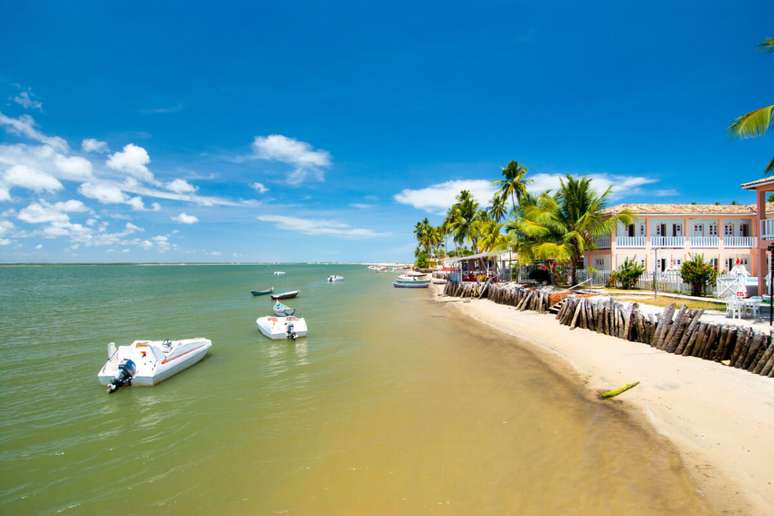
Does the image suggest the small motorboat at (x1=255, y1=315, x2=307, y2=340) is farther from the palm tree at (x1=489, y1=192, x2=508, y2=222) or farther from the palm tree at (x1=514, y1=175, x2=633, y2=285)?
the palm tree at (x1=489, y1=192, x2=508, y2=222)

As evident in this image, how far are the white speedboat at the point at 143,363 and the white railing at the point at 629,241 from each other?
3113 centimetres

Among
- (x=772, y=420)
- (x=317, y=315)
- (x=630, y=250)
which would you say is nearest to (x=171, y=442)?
(x=772, y=420)

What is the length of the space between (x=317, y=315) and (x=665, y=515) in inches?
950

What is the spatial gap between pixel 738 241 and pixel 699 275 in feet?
46.8

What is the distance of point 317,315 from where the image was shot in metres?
27.4

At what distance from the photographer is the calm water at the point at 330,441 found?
19.3 feet

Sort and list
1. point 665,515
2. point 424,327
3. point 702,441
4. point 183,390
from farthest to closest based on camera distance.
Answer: point 424,327 < point 183,390 < point 702,441 < point 665,515

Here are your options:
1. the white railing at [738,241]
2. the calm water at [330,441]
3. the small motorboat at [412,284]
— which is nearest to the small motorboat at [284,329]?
the calm water at [330,441]

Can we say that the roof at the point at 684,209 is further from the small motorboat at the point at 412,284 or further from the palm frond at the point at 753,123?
the small motorboat at the point at 412,284

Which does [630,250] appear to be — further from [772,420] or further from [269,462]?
[269,462]

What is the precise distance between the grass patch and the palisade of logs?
12.7 ft

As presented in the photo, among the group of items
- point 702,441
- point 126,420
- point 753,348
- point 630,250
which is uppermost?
point 630,250

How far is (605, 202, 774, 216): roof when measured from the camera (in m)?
29.5

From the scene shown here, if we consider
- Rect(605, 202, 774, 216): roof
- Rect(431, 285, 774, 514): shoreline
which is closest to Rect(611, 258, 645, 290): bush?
Rect(605, 202, 774, 216): roof
